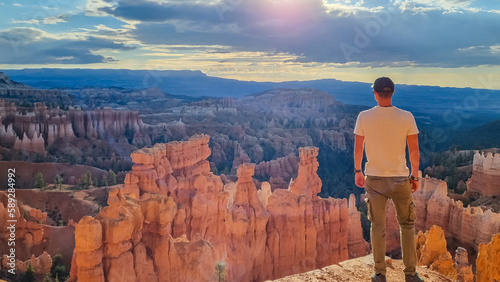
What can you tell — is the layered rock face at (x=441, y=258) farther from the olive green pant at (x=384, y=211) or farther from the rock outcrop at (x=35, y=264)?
the rock outcrop at (x=35, y=264)

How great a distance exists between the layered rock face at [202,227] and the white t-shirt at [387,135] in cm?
697

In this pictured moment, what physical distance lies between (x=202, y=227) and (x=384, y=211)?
12506mm

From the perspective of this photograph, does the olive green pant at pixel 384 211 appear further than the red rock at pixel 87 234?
No

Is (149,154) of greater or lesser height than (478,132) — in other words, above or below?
above

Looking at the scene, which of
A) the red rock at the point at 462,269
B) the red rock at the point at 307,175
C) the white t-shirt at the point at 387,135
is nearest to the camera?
the white t-shirt at the point at 387,135

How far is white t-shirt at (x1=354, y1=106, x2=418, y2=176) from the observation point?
488 centimetres

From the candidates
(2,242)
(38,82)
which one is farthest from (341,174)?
(38,82)

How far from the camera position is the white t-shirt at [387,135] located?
4.88 metres

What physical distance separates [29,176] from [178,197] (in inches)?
901

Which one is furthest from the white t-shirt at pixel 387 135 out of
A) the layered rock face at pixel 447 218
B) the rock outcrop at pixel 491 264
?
the layered rock face at pixel 447 218

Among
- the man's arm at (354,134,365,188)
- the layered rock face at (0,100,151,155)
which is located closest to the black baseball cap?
the man's arm at (354,134,365,188)

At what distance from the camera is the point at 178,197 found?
18234 millimetres

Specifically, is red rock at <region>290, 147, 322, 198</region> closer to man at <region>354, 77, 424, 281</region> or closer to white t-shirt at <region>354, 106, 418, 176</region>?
man at <region>354, 77, 424, 281</region>

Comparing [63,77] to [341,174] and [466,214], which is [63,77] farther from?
[466,214]
